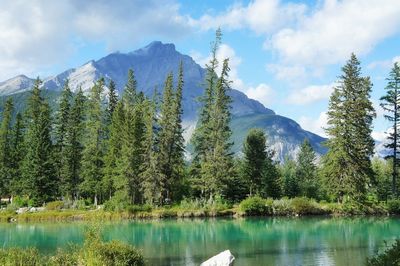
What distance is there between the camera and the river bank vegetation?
192ft

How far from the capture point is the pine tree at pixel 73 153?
6900 centimetres

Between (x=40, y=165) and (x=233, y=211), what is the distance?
90.6 feet

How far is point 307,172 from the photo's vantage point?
87.4 meters

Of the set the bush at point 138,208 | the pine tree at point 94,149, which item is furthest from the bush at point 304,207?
the pine tree at point 94,149

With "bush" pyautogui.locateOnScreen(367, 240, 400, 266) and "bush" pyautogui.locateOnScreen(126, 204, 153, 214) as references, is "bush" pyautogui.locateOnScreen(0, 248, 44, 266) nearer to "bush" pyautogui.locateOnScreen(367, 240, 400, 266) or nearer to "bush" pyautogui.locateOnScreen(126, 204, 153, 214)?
"bush" pyautogui.locateOnScreen(367, 240, 400, 266)

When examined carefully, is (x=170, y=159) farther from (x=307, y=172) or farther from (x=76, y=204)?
(x=307, y=172)

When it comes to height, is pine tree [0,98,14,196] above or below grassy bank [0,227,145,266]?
above

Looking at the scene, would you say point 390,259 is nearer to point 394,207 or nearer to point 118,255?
point 118,255

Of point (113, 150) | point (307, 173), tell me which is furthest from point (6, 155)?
point (307, 173)

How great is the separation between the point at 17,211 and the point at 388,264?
2162 inches

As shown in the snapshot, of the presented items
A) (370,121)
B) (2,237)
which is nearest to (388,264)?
(2,237)

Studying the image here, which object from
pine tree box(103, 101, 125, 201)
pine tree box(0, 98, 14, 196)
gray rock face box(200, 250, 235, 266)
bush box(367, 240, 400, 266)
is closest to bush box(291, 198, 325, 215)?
pine tree box(103, 101, 125, 201)

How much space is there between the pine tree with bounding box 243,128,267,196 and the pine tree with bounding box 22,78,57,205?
27.1 metres

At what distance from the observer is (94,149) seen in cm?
6812
